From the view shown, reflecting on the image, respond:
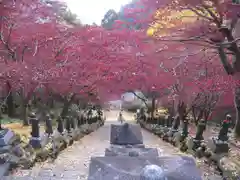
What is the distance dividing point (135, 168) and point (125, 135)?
12.4 feet

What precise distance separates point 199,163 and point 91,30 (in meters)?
10.3

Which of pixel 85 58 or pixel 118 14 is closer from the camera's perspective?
pixel 85 58

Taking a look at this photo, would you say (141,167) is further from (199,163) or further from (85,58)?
(85,58)

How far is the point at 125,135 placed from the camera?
703cm

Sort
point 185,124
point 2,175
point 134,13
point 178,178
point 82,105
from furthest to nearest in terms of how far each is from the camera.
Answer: point 82,105 < point 134,13 < point 185,124 < point 2,175 < point 178,178

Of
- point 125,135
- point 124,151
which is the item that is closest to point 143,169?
Result: point 124,151

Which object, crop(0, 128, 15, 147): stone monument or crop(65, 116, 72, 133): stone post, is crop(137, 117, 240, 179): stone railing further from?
crop(0, 128, 15, 147): stone monument

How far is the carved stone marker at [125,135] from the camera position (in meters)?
6.99

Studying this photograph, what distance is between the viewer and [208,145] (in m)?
7.59

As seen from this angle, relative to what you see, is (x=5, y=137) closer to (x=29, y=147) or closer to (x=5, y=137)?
(x=5, y=137)

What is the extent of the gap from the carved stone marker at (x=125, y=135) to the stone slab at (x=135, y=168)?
3552 mm

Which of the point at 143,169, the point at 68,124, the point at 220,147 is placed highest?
the point at 143,169

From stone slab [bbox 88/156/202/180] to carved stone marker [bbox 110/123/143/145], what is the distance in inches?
140

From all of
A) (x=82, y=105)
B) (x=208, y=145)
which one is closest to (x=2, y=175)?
(x=208, y=145)
